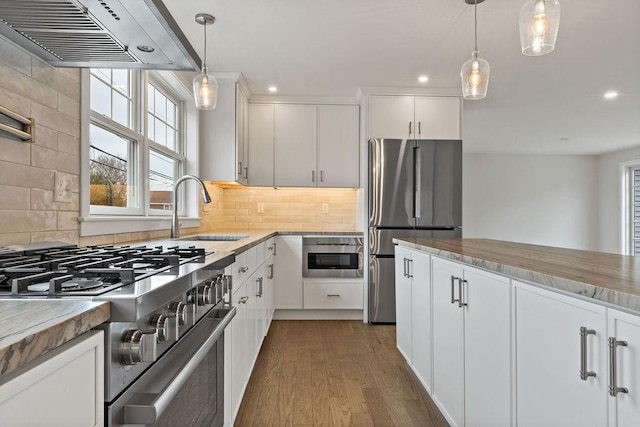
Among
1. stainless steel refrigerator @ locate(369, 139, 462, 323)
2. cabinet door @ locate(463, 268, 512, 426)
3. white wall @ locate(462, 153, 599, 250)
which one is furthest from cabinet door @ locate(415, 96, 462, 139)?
white wall @ locate(462, 153, 599, 250)

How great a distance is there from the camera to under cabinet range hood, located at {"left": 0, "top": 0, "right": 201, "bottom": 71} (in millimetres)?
1107

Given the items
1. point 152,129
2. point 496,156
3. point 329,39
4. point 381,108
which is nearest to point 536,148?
point 496,156

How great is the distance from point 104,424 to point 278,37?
2.66m

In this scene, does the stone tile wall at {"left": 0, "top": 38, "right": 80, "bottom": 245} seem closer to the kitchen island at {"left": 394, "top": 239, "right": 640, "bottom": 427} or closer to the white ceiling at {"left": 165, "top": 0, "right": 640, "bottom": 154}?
the white ceiling at {"left": 165, "top": 0, "right": 640, "bottom": 154}

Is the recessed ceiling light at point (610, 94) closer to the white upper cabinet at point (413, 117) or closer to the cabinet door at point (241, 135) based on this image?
the white upper cabinet at point (413, 117)

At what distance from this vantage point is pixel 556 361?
104 centimetres

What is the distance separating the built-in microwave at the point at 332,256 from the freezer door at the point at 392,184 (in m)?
0.36

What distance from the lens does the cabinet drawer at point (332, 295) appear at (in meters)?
3.86

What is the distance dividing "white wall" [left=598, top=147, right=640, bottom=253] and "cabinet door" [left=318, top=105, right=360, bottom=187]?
5.86 m

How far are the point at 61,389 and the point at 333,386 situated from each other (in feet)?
6.67

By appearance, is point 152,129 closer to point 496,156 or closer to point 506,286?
point 506,286

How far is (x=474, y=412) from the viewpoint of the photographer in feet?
4.91

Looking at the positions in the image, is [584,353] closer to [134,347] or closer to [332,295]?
[134,347]

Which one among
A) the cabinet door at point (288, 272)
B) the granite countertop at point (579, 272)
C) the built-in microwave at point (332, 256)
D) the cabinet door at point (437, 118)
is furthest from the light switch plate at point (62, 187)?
the cabinet door at point (437, 118)
